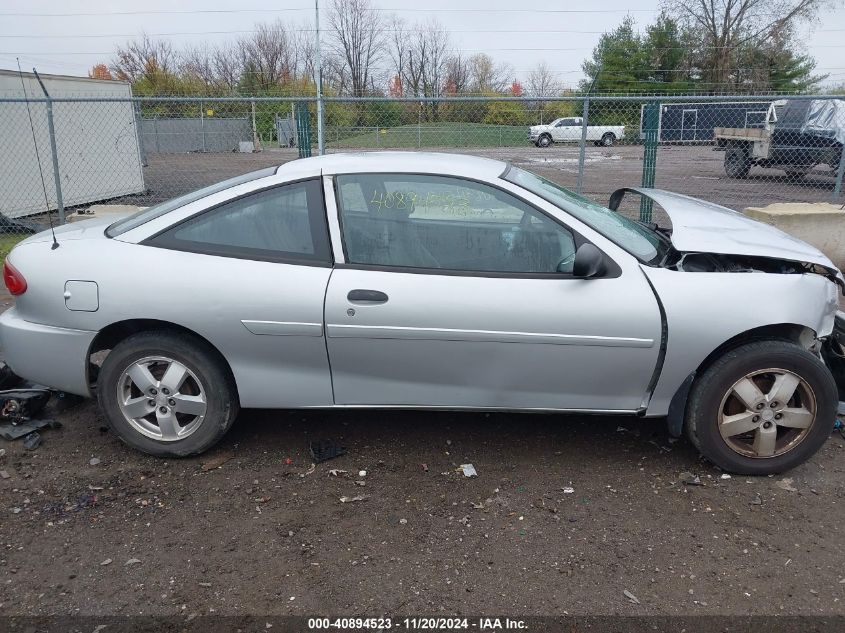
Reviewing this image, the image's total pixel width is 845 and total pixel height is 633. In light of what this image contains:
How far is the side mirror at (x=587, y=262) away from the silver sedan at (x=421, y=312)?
1 cm

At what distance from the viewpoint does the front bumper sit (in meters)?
3.66

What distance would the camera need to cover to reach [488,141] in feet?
42.8

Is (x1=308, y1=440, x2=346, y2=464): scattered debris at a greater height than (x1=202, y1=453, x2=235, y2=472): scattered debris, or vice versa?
(x1=308, y1=440, x2=346, y2=464): scattered debris

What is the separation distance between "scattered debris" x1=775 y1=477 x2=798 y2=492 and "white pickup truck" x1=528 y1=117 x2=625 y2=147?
8744mm

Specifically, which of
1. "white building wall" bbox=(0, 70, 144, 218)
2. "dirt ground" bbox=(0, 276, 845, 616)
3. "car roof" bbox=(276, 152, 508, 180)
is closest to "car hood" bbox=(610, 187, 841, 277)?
"car roof" bbox=(276, 152, 508, 180)

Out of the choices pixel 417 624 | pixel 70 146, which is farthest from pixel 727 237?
pixel 70 146

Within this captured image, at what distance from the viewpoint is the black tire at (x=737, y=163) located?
16.0 meters

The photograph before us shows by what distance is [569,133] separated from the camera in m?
13.4

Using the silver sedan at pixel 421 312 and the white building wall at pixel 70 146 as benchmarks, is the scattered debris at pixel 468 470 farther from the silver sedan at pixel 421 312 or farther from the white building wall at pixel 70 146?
the white building wall at pixel 70 146

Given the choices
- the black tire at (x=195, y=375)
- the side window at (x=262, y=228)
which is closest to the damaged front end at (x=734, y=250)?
the side window at (x=262, y=228)

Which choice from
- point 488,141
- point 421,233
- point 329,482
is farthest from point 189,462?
point 488,141

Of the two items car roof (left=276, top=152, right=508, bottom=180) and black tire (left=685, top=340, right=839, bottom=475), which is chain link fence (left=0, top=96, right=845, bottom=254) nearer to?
car roof (left=276, top=152, right=508, bottom=180)

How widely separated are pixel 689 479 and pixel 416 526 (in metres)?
1.46

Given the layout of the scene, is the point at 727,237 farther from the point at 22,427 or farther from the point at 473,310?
the point at 22,427
